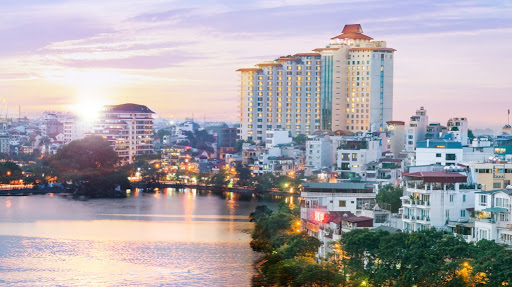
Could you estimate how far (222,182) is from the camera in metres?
29.1

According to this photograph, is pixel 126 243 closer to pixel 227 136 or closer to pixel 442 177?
pixel 442 177

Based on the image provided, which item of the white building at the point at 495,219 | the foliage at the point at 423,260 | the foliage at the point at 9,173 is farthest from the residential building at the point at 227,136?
the white building at the point at 495,219

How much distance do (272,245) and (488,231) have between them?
5.26 meters

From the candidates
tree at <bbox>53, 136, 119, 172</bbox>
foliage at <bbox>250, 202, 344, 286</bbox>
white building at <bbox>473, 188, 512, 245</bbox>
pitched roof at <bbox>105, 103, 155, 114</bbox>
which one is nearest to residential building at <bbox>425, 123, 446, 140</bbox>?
foliage at <bbox>250, 202, 344, 286</bbox>

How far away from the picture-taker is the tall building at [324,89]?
34625 mm

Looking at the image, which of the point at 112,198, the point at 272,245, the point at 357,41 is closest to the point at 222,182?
the point at 112,198

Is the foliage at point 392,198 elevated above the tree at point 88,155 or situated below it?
below

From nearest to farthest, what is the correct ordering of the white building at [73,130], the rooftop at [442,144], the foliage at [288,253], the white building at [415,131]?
the foliage at [288,253], the rooftop at [442,144], the white building at [415,131], the white building at [73,130]

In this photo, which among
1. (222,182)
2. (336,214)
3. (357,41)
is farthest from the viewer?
(357,41)

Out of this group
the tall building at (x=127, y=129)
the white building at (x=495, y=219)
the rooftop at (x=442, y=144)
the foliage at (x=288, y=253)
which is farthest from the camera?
the tall building at (x=127, y=129)

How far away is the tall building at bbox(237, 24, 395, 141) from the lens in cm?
3462

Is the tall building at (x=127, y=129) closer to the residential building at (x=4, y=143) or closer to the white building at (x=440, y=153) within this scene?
the residential building at (x=4, y=143)

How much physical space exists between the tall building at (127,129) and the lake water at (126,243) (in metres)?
13.8

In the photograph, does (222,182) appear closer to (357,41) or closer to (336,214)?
(357,41)
